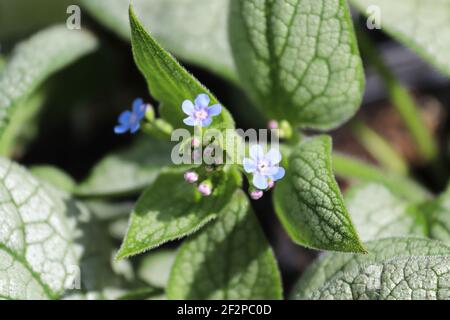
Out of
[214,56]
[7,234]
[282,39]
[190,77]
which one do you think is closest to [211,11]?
[214,56]

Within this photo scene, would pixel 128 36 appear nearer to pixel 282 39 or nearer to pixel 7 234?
pixel 282 39

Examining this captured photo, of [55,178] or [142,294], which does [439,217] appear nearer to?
[142,294]

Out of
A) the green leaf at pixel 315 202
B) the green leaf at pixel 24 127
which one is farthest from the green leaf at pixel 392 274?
the green leaf at pixel 24 127

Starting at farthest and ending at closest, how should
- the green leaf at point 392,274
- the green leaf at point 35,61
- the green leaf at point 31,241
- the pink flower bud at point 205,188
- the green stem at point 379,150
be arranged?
the green stem at point 379,150
the green leaf at point 35,61
the green leaf at point 31,241
the pink flower bud at point 205,188
the green leaf at point 392,274

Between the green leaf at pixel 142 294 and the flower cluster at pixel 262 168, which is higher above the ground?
the flower cluster at pixel 262 168

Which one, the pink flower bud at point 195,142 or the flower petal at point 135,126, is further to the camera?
the flower petal at point 135,126

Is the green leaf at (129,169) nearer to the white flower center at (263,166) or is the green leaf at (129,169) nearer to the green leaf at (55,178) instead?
the green leaf at (55,178)
